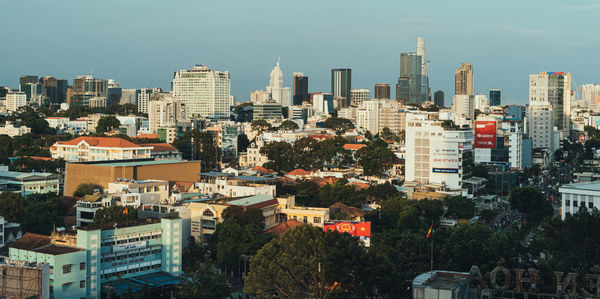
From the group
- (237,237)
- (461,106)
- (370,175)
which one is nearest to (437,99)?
(461,106)

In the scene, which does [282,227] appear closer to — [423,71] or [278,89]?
[278,89]

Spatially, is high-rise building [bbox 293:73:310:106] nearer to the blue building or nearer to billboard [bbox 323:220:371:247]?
billboard [bbox 323:220:371:247]

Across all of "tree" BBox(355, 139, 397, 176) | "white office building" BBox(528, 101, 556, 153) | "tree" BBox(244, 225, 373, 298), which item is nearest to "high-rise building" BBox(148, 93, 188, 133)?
"tree" BBox(355, 139, 397, 176)

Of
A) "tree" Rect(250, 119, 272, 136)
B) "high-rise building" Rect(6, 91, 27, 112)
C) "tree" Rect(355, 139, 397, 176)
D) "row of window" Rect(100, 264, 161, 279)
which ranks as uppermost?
"high-rise building" Rect(6, 91, 27, 112)

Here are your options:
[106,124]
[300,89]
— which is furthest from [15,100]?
[300,89]

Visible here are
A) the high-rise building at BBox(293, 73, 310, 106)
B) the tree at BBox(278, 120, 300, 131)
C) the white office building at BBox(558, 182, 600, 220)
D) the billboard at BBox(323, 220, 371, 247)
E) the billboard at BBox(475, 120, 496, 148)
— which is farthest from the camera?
the high-rise building at BBox(293, 73, 310, 106)

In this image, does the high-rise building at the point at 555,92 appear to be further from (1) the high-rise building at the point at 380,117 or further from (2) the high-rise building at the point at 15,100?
(2) the high-rise building at the point at 15,100
